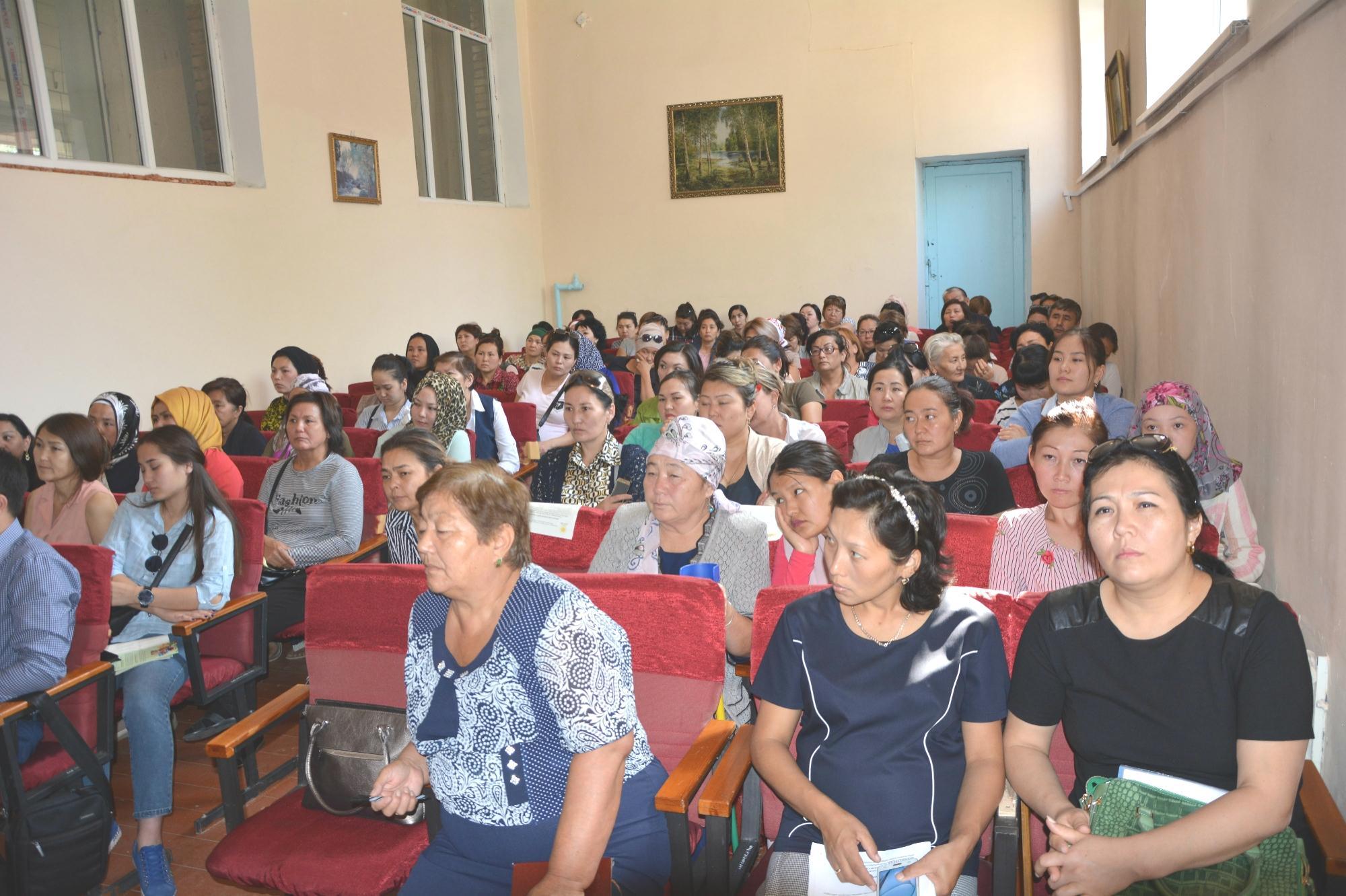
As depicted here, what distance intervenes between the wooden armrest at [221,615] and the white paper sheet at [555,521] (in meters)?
1.00

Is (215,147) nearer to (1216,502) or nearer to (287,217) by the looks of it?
(287,217)

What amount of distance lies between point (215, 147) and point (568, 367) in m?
3.65

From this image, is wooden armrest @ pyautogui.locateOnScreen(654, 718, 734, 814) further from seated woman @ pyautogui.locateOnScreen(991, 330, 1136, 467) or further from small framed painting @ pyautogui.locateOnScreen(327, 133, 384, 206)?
small framed painting @ pyautogui.locateOnScreen(327, 133, 384, 206)

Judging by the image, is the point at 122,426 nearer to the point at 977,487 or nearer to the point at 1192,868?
the point at 977,487

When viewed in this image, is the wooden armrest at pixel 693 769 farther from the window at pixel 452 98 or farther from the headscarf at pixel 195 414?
the window at pixel 452 98

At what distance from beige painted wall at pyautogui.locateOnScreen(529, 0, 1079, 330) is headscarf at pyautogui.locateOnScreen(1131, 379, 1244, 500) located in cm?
804

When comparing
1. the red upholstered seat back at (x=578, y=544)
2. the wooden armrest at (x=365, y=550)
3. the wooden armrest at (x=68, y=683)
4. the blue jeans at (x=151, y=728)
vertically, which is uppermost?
the red upholstered seat back at (x=578, y=544)

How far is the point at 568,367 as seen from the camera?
20.7ft

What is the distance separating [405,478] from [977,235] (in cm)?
951

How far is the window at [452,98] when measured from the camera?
10.3 m

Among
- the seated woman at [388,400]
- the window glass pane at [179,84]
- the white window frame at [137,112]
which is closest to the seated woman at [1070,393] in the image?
the seated woman at [388,400]

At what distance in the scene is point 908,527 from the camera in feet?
6.30

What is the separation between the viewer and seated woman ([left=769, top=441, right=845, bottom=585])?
271 centimetres

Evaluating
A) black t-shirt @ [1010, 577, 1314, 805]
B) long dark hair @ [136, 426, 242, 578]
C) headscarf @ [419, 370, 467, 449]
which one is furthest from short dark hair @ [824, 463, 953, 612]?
headscarf @ [419, 370, 467, 449]
